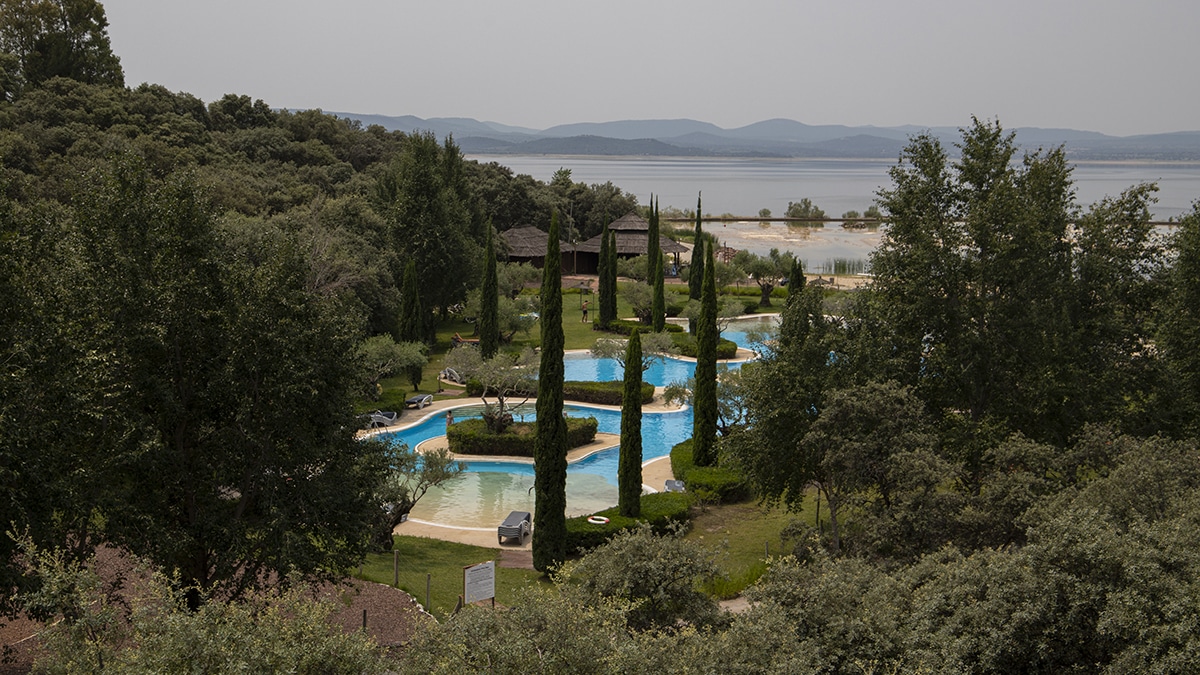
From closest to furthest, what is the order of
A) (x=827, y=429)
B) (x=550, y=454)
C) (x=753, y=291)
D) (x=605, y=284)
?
(x=827, y=429) → (x=550, y=454) → (x=605, y=284) → (x=753, y=291)

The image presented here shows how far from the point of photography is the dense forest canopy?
10.6m

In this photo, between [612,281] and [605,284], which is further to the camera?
[612,281]

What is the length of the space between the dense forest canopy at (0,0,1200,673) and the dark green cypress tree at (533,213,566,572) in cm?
380

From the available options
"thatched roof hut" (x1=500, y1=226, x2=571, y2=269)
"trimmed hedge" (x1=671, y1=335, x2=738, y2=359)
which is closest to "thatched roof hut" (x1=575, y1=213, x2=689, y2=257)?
"thatched roof hut" (x1=500, y1=226, x2=571, y2=269)

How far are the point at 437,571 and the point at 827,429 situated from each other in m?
8.74

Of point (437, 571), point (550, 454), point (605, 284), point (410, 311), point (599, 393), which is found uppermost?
point (605, 284)

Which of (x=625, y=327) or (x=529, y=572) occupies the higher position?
(x=625, y=327)

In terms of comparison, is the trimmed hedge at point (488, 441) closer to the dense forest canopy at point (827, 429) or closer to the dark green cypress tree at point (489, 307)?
the dense forest canopy at point (827, 429)

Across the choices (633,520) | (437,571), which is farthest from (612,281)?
(437,571)

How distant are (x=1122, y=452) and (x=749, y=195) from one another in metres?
178

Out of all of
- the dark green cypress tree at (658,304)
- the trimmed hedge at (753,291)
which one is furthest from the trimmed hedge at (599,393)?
the trimmed hedge at (753,291)

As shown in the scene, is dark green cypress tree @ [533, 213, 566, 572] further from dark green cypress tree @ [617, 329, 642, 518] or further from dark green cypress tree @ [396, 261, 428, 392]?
dark green cypress tree @ [396, 261, 428, 392]

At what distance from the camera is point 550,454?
19.3m

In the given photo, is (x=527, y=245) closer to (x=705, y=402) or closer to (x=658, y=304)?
(x=658, y=304)
